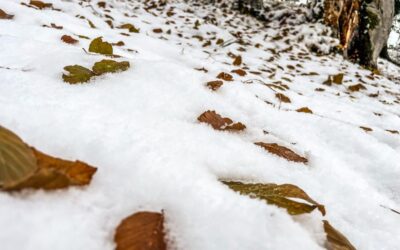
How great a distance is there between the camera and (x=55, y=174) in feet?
1.96

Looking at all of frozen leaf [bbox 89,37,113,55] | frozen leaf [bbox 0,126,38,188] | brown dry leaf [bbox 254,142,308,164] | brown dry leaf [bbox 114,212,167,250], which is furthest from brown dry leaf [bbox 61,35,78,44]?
brown dry leaf [bbox 114,212,167,250]

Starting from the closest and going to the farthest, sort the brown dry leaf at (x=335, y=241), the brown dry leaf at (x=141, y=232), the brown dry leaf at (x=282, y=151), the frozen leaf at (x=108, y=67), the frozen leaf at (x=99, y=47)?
the brown dry leaf at (x=141, y=232), the brown dry leaf at (x=335, y=241), the brown dry leaf at (x=282, y=151), the frozen leaf at (x=108, y=67), the frozen leaf at (x=99, y=47)

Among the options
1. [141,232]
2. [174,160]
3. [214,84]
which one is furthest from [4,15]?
[141,232]

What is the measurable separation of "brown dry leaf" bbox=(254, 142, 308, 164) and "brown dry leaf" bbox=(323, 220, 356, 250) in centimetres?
36

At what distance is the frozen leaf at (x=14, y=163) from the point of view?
0.57 metres

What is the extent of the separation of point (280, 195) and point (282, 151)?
375 mm

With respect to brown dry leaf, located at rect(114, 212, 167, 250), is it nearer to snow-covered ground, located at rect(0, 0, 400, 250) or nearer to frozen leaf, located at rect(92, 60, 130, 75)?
snow-covered ground, located at rect(0, 0, 400, 250)

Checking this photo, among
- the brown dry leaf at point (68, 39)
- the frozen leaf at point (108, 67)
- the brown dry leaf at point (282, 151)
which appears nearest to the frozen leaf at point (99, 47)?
the brown dry leaf at point (68, 39)

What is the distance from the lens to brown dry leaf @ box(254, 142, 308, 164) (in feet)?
3.71

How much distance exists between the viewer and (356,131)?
1528 mm

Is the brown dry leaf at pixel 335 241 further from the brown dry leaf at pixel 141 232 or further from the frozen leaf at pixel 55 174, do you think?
the frozen leaf at pixel 55 174

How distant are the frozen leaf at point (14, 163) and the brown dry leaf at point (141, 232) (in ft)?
0.59

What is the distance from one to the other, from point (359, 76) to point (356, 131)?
3.58m

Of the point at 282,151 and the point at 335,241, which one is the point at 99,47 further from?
the point at 335,241
